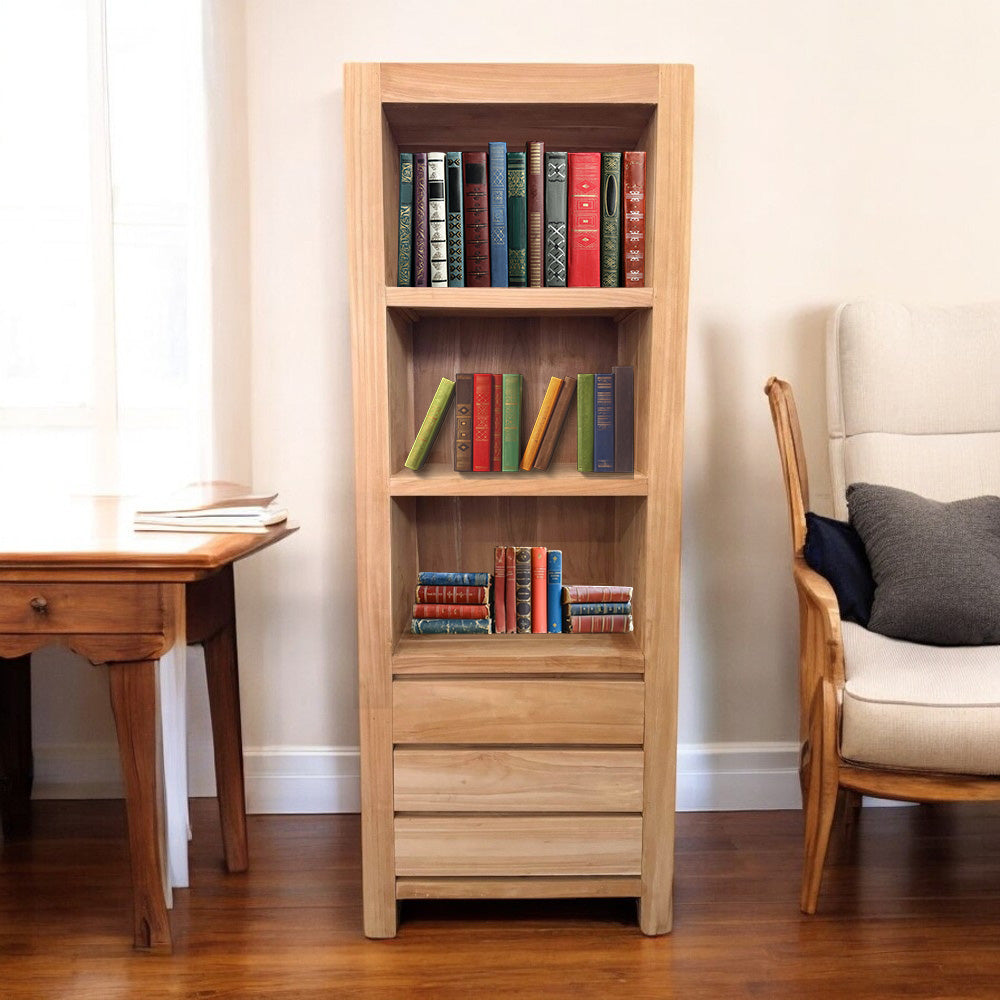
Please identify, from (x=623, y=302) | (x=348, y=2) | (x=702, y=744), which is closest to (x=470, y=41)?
(x=348, y=2)

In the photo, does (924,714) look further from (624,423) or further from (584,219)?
(584,219)

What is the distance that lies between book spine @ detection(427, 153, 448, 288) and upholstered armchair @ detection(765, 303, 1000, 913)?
2.20 feet

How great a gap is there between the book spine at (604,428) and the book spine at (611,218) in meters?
0.18

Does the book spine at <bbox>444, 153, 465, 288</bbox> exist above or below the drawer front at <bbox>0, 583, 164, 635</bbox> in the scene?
above

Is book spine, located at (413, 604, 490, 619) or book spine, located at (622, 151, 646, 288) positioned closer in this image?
book spine, located at (622, 151, 646, 288)

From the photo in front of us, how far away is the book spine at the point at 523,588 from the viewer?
187 cm

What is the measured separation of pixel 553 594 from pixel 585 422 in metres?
0.37

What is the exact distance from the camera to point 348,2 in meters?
2.05

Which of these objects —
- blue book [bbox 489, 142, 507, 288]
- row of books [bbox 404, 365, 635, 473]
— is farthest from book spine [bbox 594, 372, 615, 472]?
blue book [bbox 489, 142, 507, 288]

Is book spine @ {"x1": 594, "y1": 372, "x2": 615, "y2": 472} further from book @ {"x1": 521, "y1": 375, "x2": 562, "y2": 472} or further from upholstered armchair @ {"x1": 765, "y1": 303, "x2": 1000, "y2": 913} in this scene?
upholstered armchair @ {"x1": 765, "y1": 303, "x2": 1000, "y2": 913}

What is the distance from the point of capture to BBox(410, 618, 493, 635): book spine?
5.96ft

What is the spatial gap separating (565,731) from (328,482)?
2.72 feet

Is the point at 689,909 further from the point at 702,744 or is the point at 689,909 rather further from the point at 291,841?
the point at 291,841

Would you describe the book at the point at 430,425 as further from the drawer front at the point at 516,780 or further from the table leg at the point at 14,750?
the table leg at the point at 14,750
